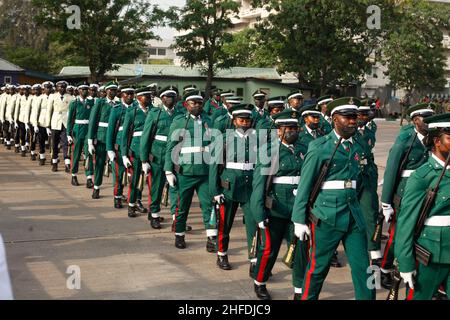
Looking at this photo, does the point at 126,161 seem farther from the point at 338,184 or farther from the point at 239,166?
the point at 338,184

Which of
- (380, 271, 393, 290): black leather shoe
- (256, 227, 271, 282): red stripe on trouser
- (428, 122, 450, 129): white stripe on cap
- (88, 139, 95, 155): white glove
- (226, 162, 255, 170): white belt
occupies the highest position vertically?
(428, 122, 450, 129): white stripe on cap

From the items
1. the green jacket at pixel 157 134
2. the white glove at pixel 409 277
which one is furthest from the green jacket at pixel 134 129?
the white glove at pixel 409 277

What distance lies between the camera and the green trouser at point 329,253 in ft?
16.5

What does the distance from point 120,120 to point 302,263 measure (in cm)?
534

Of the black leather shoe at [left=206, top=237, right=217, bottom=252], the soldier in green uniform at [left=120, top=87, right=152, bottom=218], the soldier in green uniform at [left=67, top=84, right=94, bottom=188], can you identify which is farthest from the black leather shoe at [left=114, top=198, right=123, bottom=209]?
the black leather shoe at [left=206, top=237, right=217, bottom=252]

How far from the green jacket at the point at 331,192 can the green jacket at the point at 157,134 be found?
13.2ft

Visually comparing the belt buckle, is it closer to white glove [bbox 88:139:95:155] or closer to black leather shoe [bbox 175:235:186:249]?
black leather shoe [bbox 175:235:186:249]

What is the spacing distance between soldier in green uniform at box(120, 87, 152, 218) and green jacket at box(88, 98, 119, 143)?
51.4 inches

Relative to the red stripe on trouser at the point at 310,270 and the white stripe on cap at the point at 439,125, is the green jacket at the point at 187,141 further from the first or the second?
the white stripe on cap at the point at 439,125

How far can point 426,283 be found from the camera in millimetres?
4367

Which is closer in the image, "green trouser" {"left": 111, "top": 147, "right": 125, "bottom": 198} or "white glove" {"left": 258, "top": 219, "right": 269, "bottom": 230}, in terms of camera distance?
"white glove" {"left": 258, "top": 219, "right": 269, "bottom": 230}

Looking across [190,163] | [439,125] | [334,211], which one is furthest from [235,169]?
[439,125]

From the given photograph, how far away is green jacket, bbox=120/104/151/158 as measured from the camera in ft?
31.7

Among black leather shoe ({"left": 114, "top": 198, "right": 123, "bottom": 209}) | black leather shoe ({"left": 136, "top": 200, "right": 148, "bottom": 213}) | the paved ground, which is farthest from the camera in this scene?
black leather shoe ({"left": 114, "top": 198, "right": 123, "bottom": 209})
